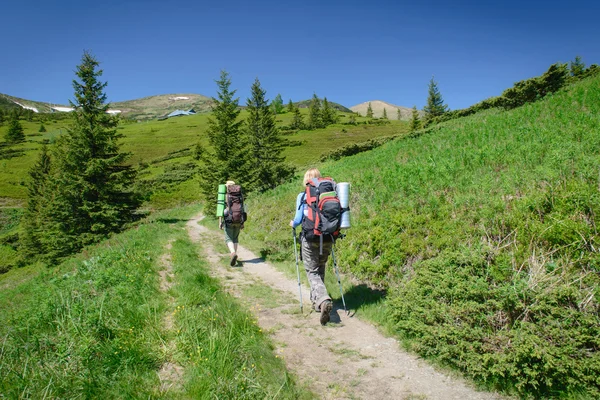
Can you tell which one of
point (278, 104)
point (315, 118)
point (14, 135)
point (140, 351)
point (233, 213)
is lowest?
point (140, 351)

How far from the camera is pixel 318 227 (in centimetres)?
543

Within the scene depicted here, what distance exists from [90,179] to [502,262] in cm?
2526

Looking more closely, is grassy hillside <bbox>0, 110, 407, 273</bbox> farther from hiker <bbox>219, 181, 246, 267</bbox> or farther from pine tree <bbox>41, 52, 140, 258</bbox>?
hiker <bbox>219, 181, 246, 267</bbox>

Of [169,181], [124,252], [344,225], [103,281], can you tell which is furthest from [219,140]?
[169,181]

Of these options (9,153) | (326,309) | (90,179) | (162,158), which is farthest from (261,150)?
(9,153)

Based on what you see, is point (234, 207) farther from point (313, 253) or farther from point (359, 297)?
point (359, 297)

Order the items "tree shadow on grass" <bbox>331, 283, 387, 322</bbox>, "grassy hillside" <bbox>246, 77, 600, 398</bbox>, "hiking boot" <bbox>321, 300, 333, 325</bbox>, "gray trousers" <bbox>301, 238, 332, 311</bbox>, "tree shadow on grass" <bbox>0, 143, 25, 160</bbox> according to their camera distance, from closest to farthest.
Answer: "grassy hillside" <bbox>246, 77, 600, 398</bbox> < "hiking boot" <bbox>321, 300, 333, 325</bbox> < "gray trousers" <bbox>301, 238, 332, 311</bbox> < "tree shadow on grass" <bbox>331, 283, 387, 322</bbox> < "tree shadow on grass" <bbox>0, 143, 25, 160</bbox>

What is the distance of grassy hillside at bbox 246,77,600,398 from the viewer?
11.3 ft

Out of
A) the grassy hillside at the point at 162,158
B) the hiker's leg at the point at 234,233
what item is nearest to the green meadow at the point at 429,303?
the hiker's leg at the point at 234,233

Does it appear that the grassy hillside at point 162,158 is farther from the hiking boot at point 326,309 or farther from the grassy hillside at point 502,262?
the hiking boot at point 326,309

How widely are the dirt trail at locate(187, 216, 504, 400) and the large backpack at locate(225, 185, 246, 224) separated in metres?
3.51

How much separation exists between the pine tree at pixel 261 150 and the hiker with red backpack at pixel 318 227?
19815 mm

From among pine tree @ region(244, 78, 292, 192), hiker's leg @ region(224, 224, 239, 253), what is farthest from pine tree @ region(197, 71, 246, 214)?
hiker's leg @ region(224, 224, 239, 253)

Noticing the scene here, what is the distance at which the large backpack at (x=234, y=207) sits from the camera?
31.4 ft
